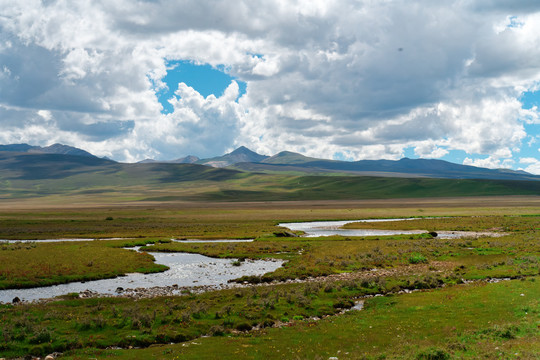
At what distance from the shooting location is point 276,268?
4766cm

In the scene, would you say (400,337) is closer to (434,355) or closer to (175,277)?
(434,355)

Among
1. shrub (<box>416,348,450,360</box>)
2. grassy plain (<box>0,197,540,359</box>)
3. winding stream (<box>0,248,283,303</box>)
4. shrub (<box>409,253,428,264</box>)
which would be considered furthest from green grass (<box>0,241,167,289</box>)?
shrub (<box>416,348,450,360</box>)

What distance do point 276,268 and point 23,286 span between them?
26867 mm

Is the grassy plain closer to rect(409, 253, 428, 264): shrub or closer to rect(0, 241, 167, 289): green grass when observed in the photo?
rect(0, 241, 167, 289): green grass

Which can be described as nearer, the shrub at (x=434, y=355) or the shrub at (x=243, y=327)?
the shrub at (x=434, y=355)

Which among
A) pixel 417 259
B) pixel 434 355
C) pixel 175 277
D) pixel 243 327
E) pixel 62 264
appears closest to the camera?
pixel 434 355

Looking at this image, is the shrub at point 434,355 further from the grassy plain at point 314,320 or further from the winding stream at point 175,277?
the winding stream at point 175,277

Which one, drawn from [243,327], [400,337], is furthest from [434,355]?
[243,327]

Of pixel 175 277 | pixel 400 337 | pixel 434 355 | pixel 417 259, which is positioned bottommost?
pixel 175 277

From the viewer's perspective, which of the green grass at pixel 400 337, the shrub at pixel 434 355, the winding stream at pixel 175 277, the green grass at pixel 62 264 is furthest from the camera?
the green grass at pixel 62 264

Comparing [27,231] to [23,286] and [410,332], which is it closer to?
[23,286]

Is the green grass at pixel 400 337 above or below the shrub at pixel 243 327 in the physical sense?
above

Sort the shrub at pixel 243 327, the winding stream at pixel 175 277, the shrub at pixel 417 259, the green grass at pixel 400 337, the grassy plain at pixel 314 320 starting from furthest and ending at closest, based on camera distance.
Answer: the shrub at pixel 417 259 → the winding stream at pixel 175 277 → the shrub at pixel 243 327 → the grassy plain at pixel 314 320 → the green grass at pixel 400 337

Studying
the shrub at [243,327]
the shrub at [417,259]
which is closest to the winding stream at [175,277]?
the shrub at [243,327]
